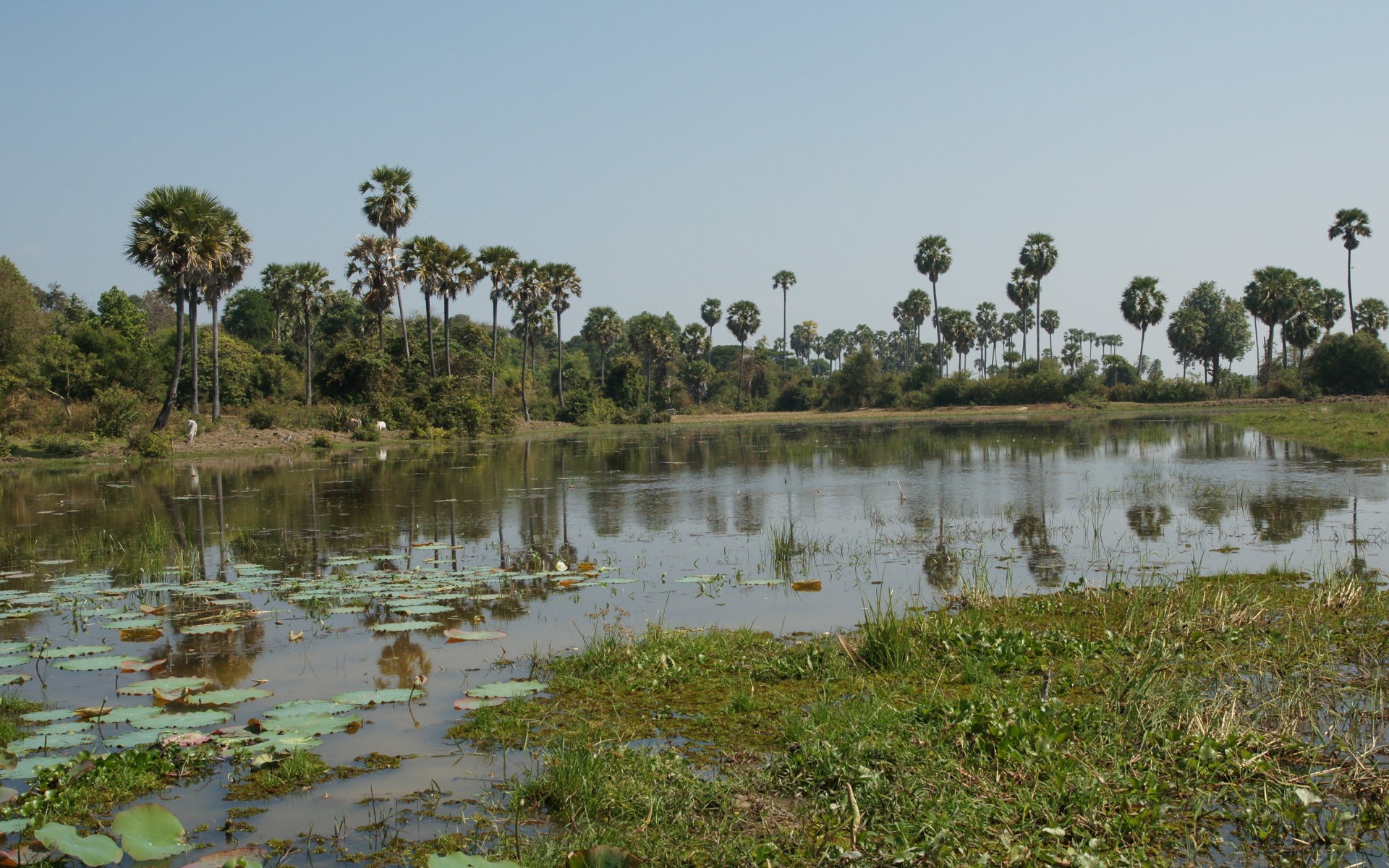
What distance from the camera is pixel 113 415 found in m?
39.0

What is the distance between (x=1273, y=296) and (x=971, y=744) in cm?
8562

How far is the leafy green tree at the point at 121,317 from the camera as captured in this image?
5169 cm

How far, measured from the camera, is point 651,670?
748cm

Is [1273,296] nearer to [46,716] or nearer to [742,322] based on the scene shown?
[742,322]

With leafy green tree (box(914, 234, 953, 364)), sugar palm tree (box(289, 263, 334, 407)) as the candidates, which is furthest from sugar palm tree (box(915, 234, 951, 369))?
sugar palm tree (box(289, 263, 334, 407))

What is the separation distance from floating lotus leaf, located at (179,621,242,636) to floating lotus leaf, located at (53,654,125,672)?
1049mm

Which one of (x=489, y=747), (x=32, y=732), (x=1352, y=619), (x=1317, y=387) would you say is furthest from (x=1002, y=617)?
(x=1317, y=387)

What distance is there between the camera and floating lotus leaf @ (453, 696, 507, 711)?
679cm

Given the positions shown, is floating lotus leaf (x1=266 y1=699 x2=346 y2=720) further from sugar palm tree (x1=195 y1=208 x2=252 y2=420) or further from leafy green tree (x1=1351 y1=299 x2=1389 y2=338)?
leafy green tree (x1=1351 y1=299 x2=1389 y2=338)

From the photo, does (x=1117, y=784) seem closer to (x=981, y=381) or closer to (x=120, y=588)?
(x=120, y=588)

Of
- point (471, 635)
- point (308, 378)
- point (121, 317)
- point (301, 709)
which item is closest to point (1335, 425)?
point (471, 635)

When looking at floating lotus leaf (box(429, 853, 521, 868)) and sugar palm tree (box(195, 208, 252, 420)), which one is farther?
sugar palm tree (box(195, 208, 252, 420))

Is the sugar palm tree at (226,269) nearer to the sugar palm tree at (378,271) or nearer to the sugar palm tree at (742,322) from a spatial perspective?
the sugar palm tree at (378,271)

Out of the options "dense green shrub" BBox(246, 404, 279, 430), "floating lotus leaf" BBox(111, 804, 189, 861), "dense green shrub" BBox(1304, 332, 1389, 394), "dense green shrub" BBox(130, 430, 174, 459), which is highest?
"dense green shrub" BBox(1304, 332, 1389, 394)
